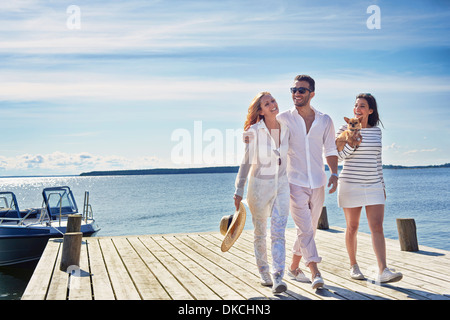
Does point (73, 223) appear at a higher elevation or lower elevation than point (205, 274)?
higher

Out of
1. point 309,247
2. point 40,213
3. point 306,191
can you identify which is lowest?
point 40,213

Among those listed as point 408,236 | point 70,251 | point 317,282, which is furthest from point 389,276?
point 70,251

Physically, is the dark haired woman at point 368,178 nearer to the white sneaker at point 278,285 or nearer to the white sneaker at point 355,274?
the white sneaker at point 355,274

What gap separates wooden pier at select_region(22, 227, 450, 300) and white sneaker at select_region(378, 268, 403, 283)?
0.08 meters

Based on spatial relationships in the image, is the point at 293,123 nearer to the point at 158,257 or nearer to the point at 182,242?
the point at 158,257

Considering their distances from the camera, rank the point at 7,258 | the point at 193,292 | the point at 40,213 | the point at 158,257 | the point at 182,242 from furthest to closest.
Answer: the point at 40,213 → the point at 7,258 → the point at 182,242 → the point at 158,257 → the point at 193,292

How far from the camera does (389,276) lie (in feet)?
15.6

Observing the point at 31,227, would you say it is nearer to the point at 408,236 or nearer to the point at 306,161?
the point at 408,236

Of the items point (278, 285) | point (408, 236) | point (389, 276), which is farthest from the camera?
point (408, 236)

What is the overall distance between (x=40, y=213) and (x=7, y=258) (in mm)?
1757

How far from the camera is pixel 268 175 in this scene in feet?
14.7

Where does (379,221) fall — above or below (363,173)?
below

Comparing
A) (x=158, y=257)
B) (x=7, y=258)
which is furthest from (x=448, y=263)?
(x=7, y=258)

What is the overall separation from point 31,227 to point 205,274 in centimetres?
1002
